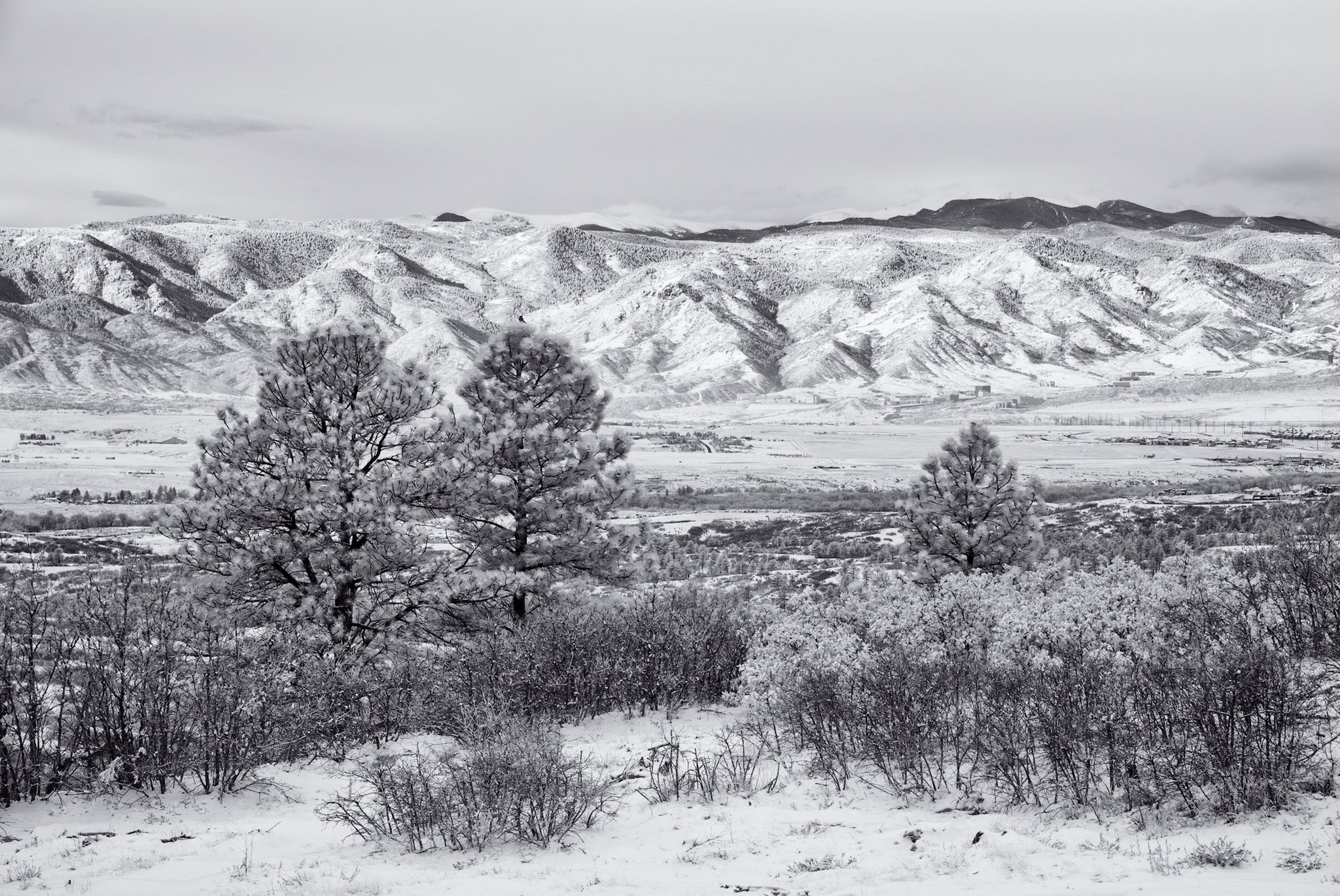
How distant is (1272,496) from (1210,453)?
2986cm

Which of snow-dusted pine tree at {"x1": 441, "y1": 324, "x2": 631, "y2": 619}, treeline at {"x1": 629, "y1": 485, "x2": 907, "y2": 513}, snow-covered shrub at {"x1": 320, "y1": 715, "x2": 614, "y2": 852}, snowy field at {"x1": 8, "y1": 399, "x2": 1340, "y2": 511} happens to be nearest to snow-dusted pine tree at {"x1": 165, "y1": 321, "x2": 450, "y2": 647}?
snow-dusted pine tree at {"x1": 441, "y1": 324, "x2": 631, "y2": 619}

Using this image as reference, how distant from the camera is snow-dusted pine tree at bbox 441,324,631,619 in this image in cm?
1262

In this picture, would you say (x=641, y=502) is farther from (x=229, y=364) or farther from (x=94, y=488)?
(x=229, y=364)

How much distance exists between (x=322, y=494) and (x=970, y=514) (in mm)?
10363

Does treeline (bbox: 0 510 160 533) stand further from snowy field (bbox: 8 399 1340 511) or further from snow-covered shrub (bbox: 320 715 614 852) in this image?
snow-covered shrub (bbox: 320 715 614 852)

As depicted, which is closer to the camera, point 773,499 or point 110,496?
point 110,496

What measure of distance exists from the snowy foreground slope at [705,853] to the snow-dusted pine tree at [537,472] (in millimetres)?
5227

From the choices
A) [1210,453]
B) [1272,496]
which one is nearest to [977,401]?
[1210,453]

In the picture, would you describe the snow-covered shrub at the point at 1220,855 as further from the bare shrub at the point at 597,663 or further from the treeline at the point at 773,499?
the treeline at the point at 773,499

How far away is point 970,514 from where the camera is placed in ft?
53.7

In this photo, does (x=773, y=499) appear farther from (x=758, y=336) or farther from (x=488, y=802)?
(x=758, y=336)

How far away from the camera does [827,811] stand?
285 inches

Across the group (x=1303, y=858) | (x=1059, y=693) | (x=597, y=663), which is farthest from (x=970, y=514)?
(x=1303, y=858)

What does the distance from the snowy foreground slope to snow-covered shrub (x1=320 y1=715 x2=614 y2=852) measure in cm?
13
